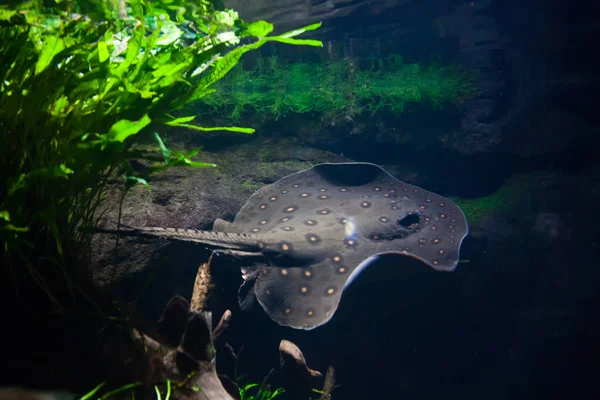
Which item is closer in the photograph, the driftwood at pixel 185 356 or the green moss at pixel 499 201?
the driftwood at pixel 185 356

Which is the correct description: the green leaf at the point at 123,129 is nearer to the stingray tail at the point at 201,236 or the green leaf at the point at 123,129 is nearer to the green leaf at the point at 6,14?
the green leaf at the point at 6,14

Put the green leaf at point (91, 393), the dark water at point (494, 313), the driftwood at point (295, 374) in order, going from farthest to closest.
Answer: the dark water at point (494, 313)
the driftwood at point (295, 374)
the green leaf at point (91, 393)

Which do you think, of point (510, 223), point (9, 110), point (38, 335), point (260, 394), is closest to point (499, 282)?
point (510, 223)

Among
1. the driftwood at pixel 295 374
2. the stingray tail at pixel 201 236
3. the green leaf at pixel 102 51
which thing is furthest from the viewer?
the driftwood at pixel 295 374

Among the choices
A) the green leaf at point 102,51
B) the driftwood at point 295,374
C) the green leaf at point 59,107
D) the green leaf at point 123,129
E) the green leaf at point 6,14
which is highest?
the green leaf at point 6,14

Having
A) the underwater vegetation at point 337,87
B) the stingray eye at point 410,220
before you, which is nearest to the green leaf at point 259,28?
the stingray eye at point 410,220

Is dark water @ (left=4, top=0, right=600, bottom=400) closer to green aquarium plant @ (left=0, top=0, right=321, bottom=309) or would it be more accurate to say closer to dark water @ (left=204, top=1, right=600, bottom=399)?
dark water @ (left=204, top=1, right=600, bottom=399)

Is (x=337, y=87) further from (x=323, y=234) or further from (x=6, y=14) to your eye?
(x=6, y=14)

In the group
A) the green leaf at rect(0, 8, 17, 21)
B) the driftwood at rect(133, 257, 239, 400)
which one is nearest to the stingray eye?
the driftwood at rect(133, 257, 239, 400)
